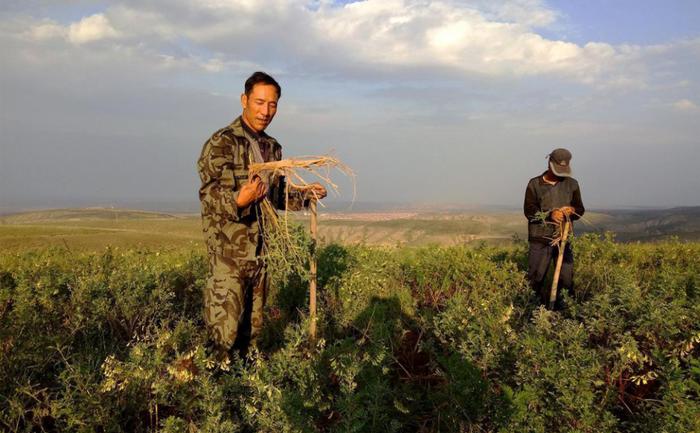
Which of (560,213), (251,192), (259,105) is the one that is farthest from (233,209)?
(560,213)

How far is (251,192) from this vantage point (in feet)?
11.1

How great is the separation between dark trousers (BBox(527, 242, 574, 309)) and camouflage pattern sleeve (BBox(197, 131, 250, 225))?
4.26 metres

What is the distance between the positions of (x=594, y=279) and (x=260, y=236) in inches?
225

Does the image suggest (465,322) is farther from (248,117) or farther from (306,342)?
(248,117)

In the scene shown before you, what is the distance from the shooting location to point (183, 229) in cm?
1698

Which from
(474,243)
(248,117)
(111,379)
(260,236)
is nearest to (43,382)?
(111,379)

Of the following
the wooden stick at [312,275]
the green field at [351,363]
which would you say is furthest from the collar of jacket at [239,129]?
the green field at [351,363]

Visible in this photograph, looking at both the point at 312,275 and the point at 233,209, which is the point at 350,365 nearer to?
the point at 312,275

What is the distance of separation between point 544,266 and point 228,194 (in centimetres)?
450

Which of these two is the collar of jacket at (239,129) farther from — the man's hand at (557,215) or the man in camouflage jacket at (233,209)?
the man's hand at (557,215)

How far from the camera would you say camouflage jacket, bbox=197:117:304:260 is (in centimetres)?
353

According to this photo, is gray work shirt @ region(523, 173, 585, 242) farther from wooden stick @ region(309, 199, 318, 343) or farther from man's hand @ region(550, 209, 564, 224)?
wooden stick @ region(309, 199, 318, 343)

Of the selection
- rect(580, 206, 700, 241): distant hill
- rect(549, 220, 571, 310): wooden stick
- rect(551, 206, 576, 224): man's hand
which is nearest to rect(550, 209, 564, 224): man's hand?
rect(551, 206, 576, 224): man's hand

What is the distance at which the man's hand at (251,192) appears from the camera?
3.35m
